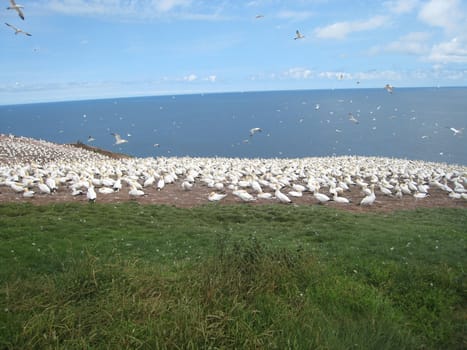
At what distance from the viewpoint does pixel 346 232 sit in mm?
12375

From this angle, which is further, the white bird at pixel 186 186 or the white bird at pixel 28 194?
the white bird at pixel 186 186

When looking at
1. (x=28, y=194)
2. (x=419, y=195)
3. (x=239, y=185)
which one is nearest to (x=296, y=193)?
(x=239, y=185)

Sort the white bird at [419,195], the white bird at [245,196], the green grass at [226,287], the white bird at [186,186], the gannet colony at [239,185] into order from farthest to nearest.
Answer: the white bird at [186,186] → the white bird at [419,195] → the gannet colony at [239,185] → the white bird at [245,196] → the green grass at [226,287]

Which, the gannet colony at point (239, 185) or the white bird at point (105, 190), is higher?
the white bird at point (105, 190)

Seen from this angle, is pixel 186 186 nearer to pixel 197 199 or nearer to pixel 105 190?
pixel 197 199

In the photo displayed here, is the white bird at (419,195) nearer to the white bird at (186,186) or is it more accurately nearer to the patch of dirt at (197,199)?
the patch of dirt at (197,199)

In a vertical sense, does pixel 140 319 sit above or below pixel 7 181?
above

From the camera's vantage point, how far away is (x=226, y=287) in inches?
259

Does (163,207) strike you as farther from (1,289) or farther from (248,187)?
(1,289)

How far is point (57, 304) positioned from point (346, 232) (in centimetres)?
869

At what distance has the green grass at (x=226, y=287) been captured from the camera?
5.44 metres

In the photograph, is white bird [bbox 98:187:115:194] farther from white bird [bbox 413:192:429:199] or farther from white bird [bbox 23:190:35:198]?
white bird [bbox 413:192:429:199]

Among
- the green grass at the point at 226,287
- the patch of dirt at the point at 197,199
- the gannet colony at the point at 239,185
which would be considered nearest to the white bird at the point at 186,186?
the gannet colony at the point at 239,185

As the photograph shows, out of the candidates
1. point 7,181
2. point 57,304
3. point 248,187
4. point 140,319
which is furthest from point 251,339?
point 7,181
